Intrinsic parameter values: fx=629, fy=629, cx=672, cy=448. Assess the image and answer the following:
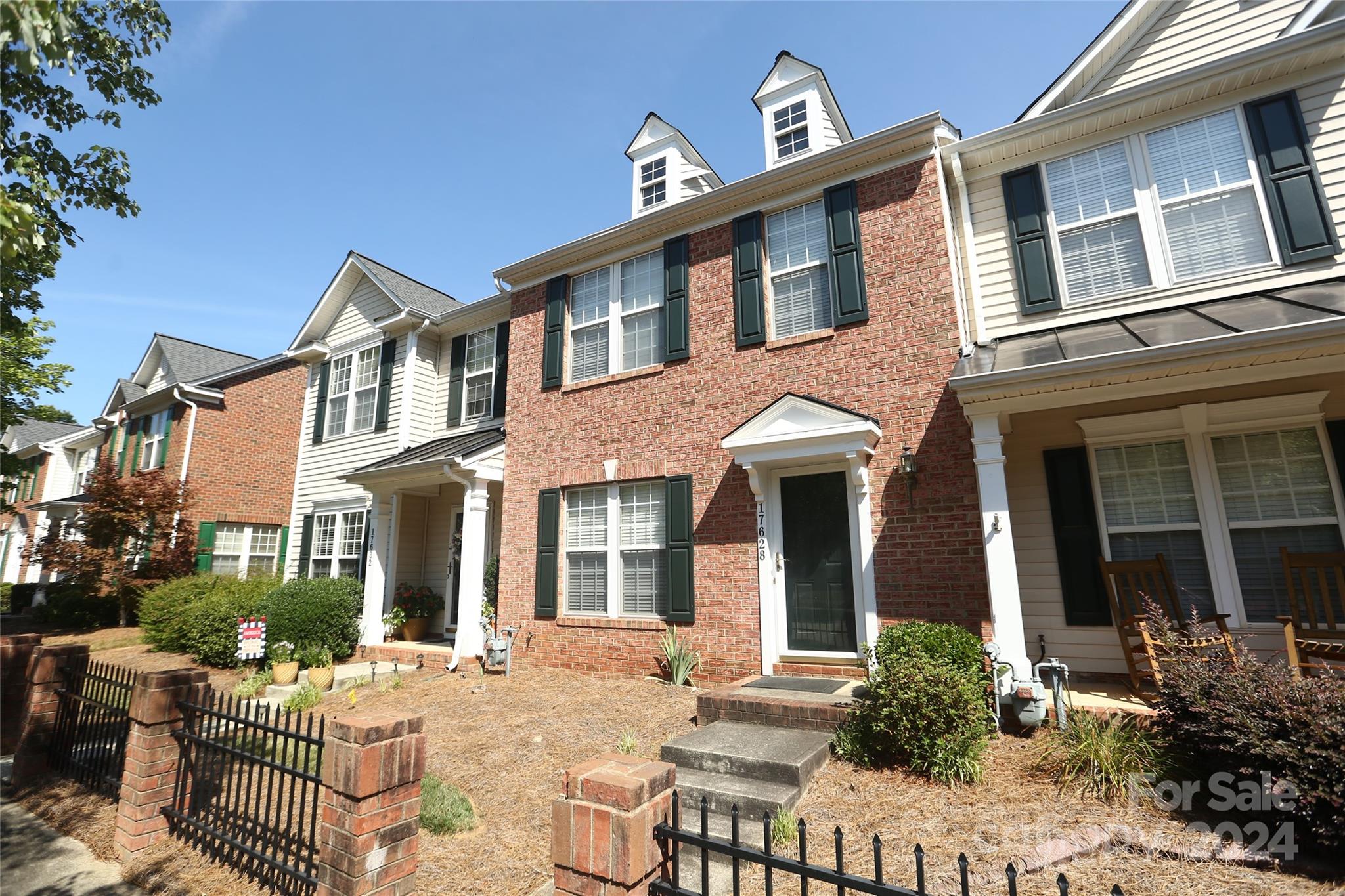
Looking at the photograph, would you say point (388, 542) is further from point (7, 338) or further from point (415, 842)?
point (7, 338)

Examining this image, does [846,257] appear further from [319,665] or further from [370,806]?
[319,665]

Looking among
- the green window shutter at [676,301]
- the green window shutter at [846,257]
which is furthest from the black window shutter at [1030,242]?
the green window shutter at [676,301]

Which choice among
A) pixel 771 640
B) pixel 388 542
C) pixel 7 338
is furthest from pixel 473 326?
pixel 7 338

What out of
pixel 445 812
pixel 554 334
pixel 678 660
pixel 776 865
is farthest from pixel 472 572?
pixel 776 865

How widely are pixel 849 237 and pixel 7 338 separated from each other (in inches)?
988

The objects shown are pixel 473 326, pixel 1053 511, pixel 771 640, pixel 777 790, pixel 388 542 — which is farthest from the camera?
pixel 473 326

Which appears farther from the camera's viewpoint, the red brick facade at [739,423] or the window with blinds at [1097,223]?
the window with blinds at [1097,223]

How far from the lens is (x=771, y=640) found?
7.66 metres

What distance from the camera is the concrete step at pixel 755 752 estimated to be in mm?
4875

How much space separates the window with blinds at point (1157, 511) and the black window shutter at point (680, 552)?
4.77 metres

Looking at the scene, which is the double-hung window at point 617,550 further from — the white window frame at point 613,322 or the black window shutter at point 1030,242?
the black window shutter at point 1030,242

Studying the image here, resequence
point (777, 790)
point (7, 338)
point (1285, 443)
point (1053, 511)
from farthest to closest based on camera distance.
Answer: point (7, 338), point (1053, 511), point (1285, 443), point (777, 790)

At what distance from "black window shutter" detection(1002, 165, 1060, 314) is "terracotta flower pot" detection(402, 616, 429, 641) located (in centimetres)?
1130

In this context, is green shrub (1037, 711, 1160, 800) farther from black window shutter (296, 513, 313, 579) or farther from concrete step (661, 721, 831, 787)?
black window shutter (296, 513, 313, 579)
